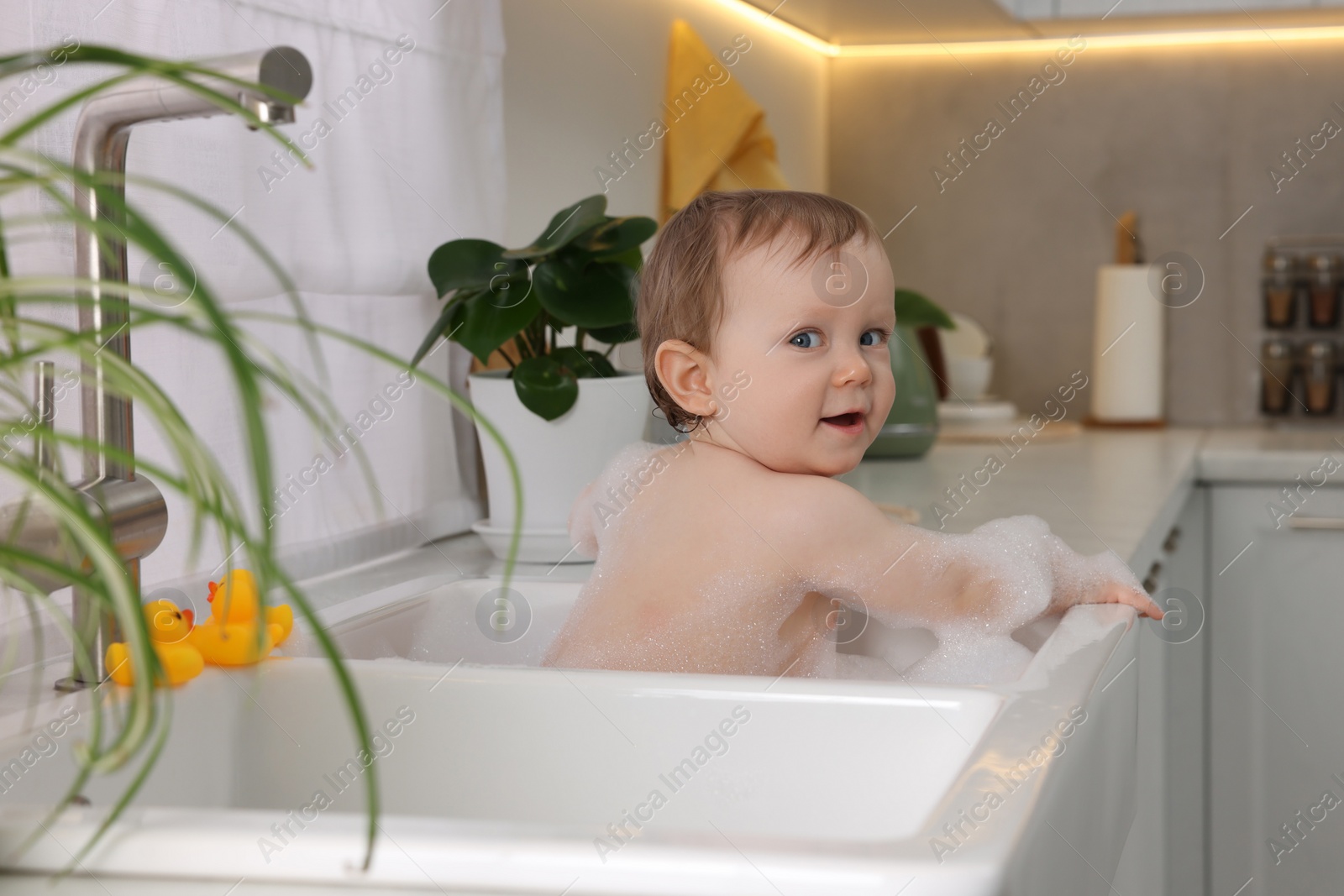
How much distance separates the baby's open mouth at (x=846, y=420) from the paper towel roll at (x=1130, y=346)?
5.56 ft

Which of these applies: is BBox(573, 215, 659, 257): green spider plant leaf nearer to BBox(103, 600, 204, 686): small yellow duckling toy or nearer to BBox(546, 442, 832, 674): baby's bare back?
BBox(546, 442, 832, 674): baby's bare back

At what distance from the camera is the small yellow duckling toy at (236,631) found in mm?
675

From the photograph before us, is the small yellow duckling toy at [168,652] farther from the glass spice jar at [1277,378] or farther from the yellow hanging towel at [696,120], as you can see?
the glass spice jar at [1277,378]

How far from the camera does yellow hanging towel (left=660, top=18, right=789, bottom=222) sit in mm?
1945

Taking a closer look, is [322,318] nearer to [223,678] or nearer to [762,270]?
[762,270]

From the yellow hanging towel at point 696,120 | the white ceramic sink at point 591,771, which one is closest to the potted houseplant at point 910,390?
the yellow hanging towel at point 696,120

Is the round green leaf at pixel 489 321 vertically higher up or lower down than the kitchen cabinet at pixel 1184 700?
higher up

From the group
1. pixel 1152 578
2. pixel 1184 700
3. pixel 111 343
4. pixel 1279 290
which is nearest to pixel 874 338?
pixel 111 343

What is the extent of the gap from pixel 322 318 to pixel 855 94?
1779 mm

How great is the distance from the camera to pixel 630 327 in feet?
4.04

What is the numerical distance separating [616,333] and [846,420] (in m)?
0.36

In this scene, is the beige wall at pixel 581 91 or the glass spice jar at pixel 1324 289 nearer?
the beige wall at pixel 581 91

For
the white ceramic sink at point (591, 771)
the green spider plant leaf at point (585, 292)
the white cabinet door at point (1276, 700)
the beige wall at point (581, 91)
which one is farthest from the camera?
the white cabinet door at point (1276, 700)

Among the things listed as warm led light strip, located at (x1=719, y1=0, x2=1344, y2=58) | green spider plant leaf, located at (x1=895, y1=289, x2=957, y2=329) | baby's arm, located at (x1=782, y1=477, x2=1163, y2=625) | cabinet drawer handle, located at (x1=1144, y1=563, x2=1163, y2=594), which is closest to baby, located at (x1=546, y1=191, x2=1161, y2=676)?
baby's arm, located at (x1=782, y1=477, x2=1163, y2=625)
